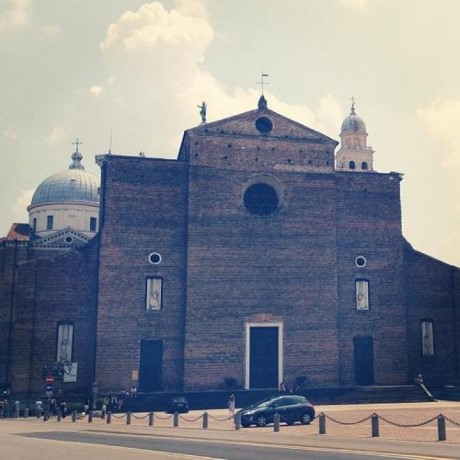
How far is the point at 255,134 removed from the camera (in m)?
34.9

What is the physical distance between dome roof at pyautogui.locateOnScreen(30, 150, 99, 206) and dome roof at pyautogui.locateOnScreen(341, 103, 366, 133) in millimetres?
23960

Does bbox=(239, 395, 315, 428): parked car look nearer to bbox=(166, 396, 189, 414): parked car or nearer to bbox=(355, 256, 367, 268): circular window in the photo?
bbox=(166, 396, 189, 414): parked car

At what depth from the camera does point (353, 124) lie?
6066 cm

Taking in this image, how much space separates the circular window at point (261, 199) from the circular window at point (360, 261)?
212 inches

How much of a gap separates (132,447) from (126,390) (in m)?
16.6

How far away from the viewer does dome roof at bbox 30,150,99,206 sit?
51312 mm

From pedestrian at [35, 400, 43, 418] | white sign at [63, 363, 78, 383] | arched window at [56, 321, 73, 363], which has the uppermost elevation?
arched window at [56, 321, 73, 363]

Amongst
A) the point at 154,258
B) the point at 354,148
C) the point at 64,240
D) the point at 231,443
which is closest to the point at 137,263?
the point at 154,258

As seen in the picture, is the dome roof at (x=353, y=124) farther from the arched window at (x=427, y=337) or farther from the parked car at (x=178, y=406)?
the parked car at (x=178, y=406)

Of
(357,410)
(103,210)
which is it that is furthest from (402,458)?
(103,210)

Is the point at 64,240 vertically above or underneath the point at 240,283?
above

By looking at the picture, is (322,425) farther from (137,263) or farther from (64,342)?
(64,342)

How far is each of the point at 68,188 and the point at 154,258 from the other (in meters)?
21.1

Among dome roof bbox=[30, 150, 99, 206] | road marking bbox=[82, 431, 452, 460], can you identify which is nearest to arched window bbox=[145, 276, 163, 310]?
road marking bbox=[82, 431, 452, 460]
